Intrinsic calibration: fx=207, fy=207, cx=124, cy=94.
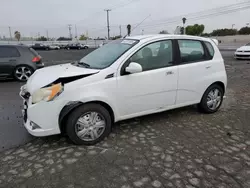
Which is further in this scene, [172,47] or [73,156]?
[172,47]

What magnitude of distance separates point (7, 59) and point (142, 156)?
7.23m

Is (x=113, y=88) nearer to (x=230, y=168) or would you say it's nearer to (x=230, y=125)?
(x=230, y=168)

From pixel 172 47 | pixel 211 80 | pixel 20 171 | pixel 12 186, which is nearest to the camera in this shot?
pixel 12 186

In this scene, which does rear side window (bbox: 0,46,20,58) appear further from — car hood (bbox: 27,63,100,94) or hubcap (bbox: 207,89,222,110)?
hubcap (bbox: 207,89,222,110)

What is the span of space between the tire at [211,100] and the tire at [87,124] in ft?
7.09

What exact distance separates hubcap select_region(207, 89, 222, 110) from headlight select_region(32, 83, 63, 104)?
3.06 m

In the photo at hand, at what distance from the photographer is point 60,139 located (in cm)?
340

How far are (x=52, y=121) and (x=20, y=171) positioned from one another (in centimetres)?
74

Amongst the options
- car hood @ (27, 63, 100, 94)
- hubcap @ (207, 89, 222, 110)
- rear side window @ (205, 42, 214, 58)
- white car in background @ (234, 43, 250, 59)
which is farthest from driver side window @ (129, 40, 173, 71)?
white car in background @ (234, 43, 250, 59)

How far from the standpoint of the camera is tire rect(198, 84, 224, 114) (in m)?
4.31

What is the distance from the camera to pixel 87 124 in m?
3.14

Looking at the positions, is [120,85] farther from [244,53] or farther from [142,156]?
[244,53]

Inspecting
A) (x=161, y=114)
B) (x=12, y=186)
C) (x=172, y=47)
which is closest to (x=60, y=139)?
(x=12, y=186)

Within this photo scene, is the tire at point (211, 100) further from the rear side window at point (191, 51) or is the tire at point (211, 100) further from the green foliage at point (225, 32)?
the green foliage at point (225, 32)
